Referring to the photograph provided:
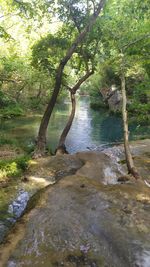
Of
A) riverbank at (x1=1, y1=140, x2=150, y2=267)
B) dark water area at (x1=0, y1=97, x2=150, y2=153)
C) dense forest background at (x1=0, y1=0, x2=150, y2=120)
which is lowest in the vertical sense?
dark water area at (x1=0, y1=97, x2=150, y2=153)

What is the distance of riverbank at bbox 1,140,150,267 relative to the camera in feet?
22.6

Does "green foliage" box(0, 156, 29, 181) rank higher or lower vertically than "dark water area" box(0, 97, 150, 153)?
higher

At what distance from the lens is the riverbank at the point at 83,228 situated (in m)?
6.90

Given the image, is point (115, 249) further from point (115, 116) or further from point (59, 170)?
point (115, 116)

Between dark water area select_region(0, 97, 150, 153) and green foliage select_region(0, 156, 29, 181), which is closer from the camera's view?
green foliage select_region(0, 156, 29, 181)

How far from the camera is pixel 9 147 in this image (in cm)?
2441

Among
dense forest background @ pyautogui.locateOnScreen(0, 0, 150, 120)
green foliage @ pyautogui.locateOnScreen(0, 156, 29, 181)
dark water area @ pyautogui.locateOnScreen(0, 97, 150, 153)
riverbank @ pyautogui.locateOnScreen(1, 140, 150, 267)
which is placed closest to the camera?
riverbank @ pyautogui.locateOnScreen(1, 140, 150, 267)

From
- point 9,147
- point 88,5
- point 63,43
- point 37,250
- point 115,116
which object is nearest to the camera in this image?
point 37,250

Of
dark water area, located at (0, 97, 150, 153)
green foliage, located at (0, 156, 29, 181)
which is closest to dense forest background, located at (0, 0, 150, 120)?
green foliage, located at (0, 156, 29, 181)

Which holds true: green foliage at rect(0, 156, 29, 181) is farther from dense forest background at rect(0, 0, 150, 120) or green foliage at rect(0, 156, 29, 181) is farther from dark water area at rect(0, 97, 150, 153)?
dark water area at rect(0, 97, 150, 153)

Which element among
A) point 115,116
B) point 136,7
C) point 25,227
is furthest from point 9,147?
point 115,116

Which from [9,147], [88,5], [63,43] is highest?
[88,5]

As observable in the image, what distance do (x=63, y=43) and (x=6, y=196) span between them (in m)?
14.4

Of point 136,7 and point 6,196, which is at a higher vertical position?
point 136,7
